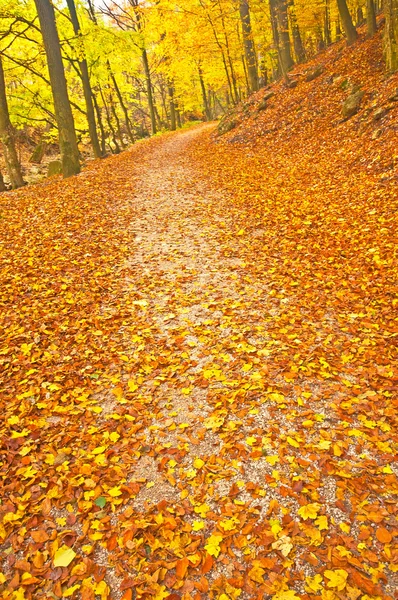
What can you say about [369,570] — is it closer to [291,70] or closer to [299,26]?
[291,70]

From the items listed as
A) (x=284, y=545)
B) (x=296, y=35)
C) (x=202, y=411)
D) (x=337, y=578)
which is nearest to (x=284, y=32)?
(x=296, y=35)

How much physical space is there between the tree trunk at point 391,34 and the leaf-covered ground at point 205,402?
451 cm

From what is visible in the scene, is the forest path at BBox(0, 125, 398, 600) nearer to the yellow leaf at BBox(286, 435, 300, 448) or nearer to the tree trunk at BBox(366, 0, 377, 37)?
the yellow leaf at BBox(286, 435, 300, 448)

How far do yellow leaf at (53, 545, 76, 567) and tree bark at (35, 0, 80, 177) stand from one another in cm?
1203

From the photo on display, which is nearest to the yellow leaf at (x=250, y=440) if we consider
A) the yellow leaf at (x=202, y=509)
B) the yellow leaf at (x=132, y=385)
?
the yellow leaf at (x=202, y=509)

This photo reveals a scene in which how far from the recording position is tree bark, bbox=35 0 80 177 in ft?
35.9

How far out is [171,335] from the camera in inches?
199

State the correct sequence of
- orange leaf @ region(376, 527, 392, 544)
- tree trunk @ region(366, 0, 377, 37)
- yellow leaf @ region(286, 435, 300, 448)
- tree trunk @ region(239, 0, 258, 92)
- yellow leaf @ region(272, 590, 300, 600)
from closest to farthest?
yellow leaf @ region(272, 590, 300, 600) < orange leaf @ region(376, 527, 392, 544) < yellow leaf @ region(286, 435, 300, 448) < tree trunk @ region(366, 0, 377, 37) < tree trunk @ region(239, 0, 258, 92)

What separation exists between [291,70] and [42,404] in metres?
20.4

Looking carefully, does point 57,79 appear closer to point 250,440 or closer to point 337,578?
point 250,440

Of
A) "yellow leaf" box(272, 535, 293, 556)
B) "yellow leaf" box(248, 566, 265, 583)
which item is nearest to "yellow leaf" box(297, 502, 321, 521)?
"yellow leaf" box(272, 535, 293, 556)

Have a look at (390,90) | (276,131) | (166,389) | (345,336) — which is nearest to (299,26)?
(276,131)

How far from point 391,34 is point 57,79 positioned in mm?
10051

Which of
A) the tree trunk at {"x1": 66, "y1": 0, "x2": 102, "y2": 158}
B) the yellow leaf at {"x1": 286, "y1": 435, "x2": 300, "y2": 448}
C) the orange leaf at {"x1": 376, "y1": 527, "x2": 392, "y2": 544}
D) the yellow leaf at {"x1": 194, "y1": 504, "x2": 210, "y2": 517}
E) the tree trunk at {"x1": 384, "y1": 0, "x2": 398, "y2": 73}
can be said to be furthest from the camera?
the tree trunk at {"x1": 66, "y1": 0, "x2": 102, "y2": 158}
